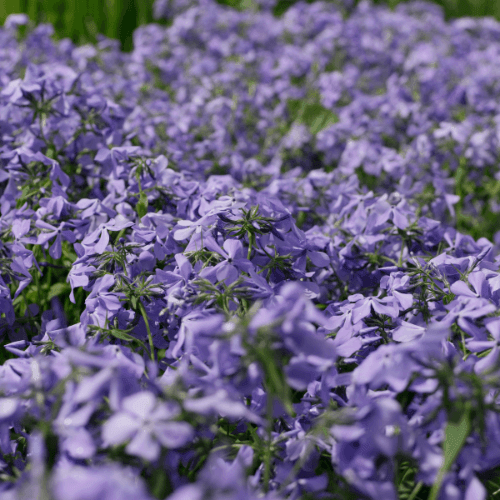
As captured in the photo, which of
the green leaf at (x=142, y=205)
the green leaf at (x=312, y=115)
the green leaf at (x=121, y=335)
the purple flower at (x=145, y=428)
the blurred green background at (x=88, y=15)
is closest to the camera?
the purple flower at (x=145, y=428)

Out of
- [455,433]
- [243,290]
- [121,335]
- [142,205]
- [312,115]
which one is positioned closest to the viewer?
[455,433]

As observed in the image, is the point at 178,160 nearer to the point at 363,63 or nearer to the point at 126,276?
the point at 126,276

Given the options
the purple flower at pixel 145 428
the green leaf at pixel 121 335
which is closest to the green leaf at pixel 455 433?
the purple flower at pixel 145 428

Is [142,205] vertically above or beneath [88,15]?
beneath

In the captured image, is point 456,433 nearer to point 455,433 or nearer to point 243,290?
point 455,433

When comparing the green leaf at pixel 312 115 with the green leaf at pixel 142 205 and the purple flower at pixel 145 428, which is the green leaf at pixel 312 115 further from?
the purple flower at pixel 145 428

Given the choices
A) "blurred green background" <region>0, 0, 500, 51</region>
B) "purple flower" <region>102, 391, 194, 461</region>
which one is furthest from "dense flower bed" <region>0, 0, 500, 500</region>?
"blurred green background" <region>0, 0, 500, 51</region>

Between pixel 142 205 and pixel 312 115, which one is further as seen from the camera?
pixel 312 115

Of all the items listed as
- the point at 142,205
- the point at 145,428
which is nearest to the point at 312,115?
the point at 142,205
